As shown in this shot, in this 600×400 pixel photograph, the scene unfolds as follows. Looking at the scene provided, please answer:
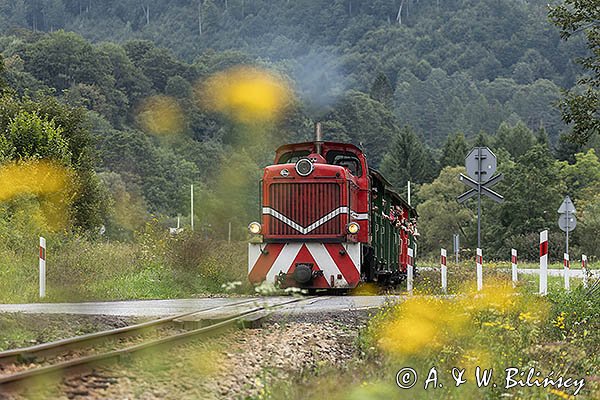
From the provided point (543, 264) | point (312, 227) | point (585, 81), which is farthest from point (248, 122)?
point (543, 264)

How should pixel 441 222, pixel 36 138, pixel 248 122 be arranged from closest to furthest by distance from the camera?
pixel 36 138, pixel 248 122, pixel 441 222

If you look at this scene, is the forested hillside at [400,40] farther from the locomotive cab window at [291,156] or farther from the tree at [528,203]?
the locomotive cab window at [291,156]

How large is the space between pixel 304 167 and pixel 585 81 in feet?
17.2

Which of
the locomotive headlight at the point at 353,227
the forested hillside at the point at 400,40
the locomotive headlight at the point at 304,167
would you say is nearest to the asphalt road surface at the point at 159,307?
the locomotive headlight at the point at 353,227

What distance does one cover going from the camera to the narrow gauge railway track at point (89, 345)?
6.82 meters

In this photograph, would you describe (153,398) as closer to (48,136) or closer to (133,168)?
(48,136)

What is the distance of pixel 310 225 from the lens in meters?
18.6

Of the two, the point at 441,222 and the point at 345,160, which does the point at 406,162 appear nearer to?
the point at 441,222

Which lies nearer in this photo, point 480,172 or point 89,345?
point 89,345

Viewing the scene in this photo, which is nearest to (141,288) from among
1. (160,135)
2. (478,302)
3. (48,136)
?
(478,302)

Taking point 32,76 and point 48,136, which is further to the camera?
point 32,76

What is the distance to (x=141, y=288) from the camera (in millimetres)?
19656

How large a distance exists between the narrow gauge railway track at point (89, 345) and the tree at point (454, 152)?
327ft

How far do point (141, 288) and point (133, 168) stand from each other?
184ft
